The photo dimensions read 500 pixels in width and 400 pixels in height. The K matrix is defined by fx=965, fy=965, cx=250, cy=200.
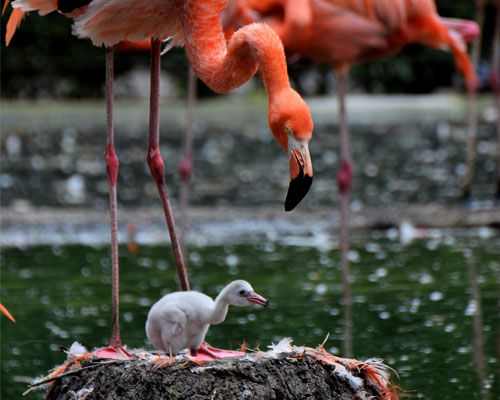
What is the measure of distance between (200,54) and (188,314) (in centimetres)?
89

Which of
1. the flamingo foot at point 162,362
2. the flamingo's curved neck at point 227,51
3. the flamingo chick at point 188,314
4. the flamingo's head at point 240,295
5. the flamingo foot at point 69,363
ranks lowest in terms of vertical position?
the flamingo foot at point 69,363

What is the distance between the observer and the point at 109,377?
309 centimetres

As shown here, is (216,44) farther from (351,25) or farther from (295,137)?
(351,25)

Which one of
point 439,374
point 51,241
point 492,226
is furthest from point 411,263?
point 51,241

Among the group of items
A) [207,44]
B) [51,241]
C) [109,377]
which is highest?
[207,44]

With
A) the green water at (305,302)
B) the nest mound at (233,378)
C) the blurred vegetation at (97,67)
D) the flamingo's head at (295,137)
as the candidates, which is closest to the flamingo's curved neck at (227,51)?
the flamingo's head at (295,137)

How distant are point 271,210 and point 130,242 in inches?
47.0

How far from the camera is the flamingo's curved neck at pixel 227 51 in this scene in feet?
10.0

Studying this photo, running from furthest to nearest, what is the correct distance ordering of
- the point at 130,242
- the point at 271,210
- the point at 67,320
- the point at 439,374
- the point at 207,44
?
1. the point at 271,210
2. the point at 130,242
3. the point at 67,320
4. the point at 439,374
5. the point at 207,44

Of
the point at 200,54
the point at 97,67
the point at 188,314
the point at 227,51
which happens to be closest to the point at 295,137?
the point at 227,51

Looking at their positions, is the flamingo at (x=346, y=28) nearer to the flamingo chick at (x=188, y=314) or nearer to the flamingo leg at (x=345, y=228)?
the flamingo leg at (x=345, y=228)

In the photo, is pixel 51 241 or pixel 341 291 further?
pixel 51 241

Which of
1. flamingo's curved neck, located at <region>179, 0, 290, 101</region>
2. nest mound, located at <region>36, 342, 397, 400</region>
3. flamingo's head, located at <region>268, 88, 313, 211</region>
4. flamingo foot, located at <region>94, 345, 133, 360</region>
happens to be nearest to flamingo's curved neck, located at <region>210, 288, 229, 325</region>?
nest mound, located at <region>36, 342, 397, 400</region>

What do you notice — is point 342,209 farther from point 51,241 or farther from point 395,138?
point 395,138
